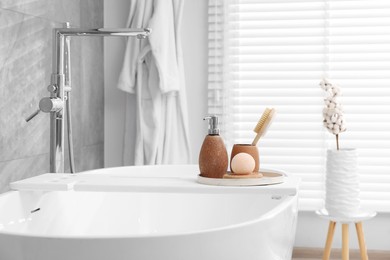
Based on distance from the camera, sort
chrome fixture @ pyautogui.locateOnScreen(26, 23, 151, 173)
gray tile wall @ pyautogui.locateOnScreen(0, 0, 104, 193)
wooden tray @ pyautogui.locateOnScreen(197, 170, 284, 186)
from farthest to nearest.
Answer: gray tile wall @ pyautogui.locateOnScreen(0, 0, 104, 193) → chrome fixture @ pyautogui.locateOnScreen(26, 23, 151, 173) → wooden tray @ pyautogui.locateOnScreen(197, 170, 284, 186)

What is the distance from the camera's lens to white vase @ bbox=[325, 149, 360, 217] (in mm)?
2648

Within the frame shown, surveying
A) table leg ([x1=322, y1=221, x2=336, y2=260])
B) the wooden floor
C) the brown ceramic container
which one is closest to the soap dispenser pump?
the brown ceramic container

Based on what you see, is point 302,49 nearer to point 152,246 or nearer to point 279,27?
point 279,27

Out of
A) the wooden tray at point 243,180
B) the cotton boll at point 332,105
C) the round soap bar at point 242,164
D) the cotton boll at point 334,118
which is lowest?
the wooden tray at point 243,180

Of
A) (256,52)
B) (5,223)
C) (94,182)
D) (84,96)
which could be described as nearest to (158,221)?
(94,182)

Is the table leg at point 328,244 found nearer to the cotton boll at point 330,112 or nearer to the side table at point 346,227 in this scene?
the side table at point 346,227

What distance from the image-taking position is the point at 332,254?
3119 millimetres

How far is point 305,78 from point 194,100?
559 millimetres

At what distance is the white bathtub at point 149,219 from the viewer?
1.12 m

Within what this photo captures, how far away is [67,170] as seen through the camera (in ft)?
9.08

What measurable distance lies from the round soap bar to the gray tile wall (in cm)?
86

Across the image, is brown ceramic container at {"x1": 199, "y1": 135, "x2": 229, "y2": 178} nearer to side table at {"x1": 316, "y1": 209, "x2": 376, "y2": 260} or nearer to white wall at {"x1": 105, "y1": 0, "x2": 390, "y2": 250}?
side table at {"x1": 316, "y1": 209, "x2": 376, "y2": 260}

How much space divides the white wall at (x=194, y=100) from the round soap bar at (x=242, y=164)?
4.89 feet

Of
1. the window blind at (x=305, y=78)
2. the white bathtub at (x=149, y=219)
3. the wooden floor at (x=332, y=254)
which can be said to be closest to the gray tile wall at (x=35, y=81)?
the white bathtub at (x=149, y=219)
